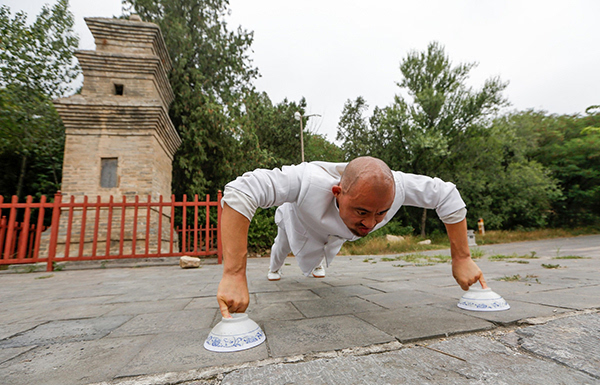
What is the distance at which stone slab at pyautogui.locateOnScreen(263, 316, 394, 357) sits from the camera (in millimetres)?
1151

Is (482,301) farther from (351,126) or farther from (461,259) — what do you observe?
(351,126)

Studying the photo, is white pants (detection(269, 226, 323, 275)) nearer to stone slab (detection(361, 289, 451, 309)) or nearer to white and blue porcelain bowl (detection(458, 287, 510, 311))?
stone slab (detection(361, 289, 451, 309))

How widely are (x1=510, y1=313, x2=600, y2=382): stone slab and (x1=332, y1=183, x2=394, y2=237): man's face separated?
76 cm

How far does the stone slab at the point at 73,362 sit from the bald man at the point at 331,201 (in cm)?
44

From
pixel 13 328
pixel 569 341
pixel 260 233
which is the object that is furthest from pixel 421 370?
pixel 260 233

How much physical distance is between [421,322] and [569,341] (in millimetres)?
Answer: 546

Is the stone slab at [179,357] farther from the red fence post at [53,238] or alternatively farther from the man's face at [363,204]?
the red fence post at [53,238]

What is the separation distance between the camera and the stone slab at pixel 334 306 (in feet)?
5.63

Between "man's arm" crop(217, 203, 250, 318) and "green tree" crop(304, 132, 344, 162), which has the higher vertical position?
"green tree" crop(304, 132, 344, 162)

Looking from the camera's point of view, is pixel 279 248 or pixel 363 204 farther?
pixel 279 248

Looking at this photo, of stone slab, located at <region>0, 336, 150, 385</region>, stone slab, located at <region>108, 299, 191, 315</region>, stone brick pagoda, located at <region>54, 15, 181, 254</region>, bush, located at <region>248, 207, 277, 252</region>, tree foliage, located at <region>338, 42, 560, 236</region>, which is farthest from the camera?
tree foliage, located at <region>338, 42, 560, 236</region>

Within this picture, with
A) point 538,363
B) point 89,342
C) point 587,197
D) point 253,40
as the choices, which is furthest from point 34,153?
point 587,197

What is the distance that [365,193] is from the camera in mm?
1373

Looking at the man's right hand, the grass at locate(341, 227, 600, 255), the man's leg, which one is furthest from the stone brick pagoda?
the man's right hand
